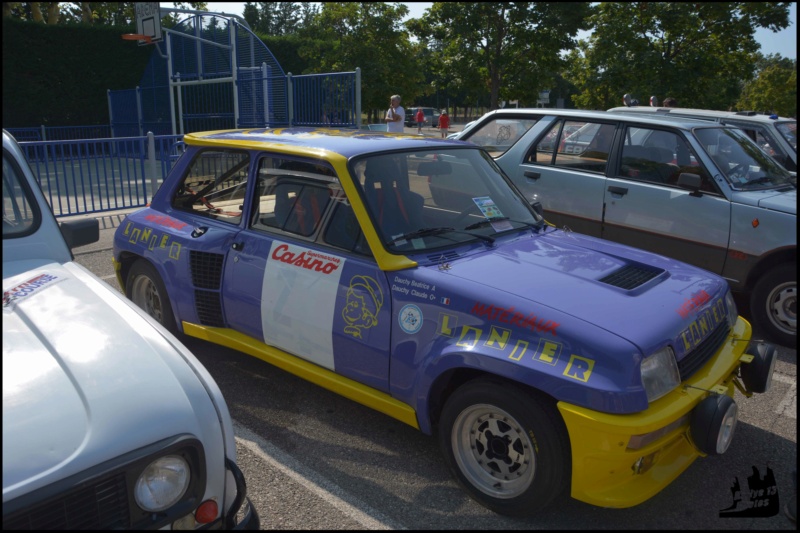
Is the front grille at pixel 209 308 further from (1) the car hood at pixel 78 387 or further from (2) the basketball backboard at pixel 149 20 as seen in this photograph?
(2) the basketball backboard at pixel 149 20

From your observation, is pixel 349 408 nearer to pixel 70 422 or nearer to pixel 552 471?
pixel 552 471

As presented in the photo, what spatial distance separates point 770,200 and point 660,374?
142 inches

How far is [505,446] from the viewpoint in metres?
3.02

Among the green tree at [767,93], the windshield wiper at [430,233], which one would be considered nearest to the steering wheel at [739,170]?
the windshield wiper at [430,233]

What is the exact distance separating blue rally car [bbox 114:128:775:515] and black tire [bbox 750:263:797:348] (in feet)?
6.61

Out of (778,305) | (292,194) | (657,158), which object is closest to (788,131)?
(657,158)

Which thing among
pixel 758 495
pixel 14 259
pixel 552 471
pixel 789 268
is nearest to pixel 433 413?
pixel 552 471

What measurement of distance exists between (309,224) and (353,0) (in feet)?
63.1

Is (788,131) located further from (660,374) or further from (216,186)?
(216,186)

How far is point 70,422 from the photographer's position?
1.99 meters

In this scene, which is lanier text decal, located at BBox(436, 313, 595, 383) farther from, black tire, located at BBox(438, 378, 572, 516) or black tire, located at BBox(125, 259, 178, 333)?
black tire, located at BBox(125, 259, 178, 333)

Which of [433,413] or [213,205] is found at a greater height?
[213,205]

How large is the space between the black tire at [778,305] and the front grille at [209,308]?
4.51m

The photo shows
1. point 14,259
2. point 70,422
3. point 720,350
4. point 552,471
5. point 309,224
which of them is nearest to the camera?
point 70,422
